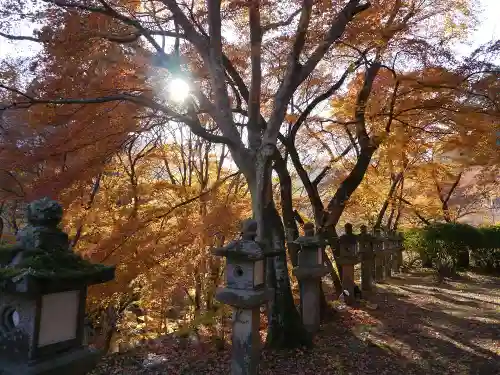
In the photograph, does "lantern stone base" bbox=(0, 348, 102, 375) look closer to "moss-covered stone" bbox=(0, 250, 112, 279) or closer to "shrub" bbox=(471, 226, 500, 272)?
"moss-covered stone" bbox=(0, 250, 112, 279)

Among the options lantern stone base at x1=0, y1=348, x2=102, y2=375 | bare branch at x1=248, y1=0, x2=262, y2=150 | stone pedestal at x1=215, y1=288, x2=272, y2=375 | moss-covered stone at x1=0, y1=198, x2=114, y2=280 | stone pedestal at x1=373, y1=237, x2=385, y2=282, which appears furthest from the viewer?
stone pedestal at x1=373, y1=237, x2=385, y2=282

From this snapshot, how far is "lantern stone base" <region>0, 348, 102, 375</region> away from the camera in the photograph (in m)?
3.09

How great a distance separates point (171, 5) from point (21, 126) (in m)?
5.55

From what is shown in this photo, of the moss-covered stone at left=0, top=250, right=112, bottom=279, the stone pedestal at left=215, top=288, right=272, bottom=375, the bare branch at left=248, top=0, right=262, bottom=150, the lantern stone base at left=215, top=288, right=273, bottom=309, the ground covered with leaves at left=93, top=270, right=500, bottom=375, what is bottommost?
the ground covered with leaves at left=93, top=270, right=500, bottom=375

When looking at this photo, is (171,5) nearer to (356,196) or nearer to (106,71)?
(106,71)

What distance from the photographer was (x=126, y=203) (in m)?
11.1

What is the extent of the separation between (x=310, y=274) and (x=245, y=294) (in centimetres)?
297

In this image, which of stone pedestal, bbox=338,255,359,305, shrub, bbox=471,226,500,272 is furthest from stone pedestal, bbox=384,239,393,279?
stone pedestal, bbox=338,255,359,305

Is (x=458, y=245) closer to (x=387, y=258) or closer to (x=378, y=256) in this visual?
Result: (x=387, y=258)

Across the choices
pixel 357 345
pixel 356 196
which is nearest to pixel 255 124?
pixel 357 345

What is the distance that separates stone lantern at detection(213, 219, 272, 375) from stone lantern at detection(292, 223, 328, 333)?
257 centimetres

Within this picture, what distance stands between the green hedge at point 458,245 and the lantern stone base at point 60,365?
15298 millimetres

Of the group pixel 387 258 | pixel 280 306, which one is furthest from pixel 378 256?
pixel 280 306

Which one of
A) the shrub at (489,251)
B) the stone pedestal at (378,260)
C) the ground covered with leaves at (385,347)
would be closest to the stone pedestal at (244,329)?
the ground covered with leaves at (385,347)
